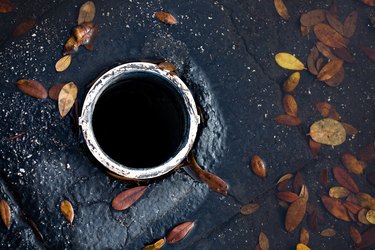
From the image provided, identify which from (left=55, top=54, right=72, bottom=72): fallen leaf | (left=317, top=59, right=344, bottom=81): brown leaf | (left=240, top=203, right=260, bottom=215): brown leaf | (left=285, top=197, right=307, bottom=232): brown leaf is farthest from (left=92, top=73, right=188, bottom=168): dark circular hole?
(left=317, top=59, right=344, bottom=81): brown leaf

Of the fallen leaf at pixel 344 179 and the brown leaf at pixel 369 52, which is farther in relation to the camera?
the brown leaf at pixel 369 52

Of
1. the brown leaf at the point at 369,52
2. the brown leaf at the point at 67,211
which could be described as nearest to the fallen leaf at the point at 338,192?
the brown leaf at the point at 369,52

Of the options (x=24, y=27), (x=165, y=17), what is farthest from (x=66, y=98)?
(x=165, y=17)

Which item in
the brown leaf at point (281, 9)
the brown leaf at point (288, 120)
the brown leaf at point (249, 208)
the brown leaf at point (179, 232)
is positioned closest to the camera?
the brown leaf at point (179, 232)

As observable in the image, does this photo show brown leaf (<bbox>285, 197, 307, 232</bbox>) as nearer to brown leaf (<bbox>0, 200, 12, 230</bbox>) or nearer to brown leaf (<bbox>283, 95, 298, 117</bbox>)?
brown leaf (<bbox>283, 95, 298, 117</bbox>)

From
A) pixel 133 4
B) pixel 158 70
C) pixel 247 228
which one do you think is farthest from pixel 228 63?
pixel 247 228

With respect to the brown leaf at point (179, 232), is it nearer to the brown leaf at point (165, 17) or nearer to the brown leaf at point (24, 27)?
the brown leaf at point (165, 17)

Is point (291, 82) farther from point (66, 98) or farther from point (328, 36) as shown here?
point (66, 98)
